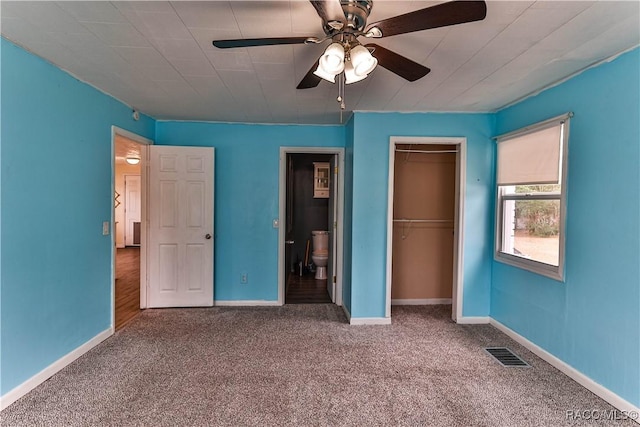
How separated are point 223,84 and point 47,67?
3.92 feet

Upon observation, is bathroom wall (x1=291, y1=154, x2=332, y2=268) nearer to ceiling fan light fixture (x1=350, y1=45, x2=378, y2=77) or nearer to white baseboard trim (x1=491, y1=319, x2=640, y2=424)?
white baseboard trim (x1=491, y1=319, x2=640, y2=424)

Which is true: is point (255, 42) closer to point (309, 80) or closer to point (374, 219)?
point (309, 80)

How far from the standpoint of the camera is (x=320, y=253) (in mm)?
5516

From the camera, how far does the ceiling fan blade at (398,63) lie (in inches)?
65.9

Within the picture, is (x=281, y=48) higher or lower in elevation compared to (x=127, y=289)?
higher

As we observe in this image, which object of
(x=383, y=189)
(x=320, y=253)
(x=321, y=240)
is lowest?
(x=320, y=253)

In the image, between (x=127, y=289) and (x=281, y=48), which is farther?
(x=127, y=289)

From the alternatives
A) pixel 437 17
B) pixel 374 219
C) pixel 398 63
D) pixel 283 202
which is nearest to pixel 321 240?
pixel 283 202

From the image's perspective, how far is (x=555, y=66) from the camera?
2.29 m

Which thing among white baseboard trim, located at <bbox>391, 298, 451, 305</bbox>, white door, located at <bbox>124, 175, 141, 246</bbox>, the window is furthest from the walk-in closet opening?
white door, located at <bbox>124, 175, 141, 246</bbox>

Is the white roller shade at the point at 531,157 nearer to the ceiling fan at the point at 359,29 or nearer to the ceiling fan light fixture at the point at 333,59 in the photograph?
the ceiling fan at the point at 359,29

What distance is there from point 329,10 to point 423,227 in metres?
3.26

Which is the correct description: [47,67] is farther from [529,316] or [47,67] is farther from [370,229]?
[529,316]

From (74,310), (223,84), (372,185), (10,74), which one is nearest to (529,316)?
(372,185)
